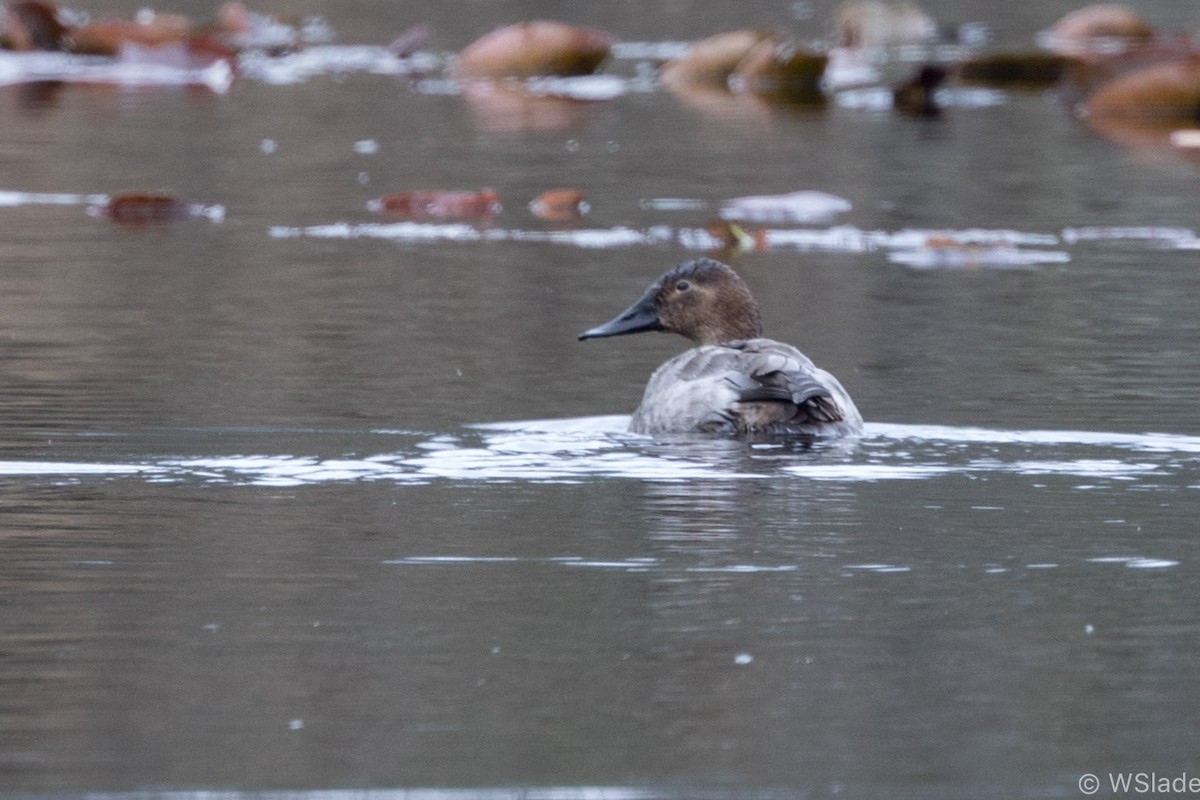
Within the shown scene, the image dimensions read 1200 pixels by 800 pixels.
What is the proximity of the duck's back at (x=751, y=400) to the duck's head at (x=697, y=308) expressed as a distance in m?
1.05

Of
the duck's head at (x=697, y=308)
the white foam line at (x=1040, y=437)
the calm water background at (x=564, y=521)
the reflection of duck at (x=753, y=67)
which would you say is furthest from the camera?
the reflection of duck at (x=753, y=67)

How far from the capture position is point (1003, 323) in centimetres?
1020

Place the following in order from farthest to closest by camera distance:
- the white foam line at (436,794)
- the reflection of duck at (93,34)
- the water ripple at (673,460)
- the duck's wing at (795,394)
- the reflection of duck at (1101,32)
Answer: the reflection of duck at (1101,32) → the reflection of duck at (93,34) → the duck's wing at (795,394) → the water ripple at (673,460) → the white foam line at (436,794)

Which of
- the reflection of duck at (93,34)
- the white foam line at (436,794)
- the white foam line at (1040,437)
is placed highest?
the reflection of duck at (93,34)

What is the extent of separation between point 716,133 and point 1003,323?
7.94 metres

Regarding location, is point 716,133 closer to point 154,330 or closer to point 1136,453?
point 154,330

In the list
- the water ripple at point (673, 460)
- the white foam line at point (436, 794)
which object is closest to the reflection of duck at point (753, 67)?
the water ripple at point (673, 460)

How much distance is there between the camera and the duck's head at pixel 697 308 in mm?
8891

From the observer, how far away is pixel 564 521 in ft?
20.6

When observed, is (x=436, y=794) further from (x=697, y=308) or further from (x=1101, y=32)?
(x=1101, y=32)

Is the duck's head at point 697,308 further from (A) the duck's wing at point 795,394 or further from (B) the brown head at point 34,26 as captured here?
(B) the brown head at point 34,26

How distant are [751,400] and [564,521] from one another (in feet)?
4.94

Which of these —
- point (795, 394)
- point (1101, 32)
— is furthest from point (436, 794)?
point (1101, 32)

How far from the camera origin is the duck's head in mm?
8891
